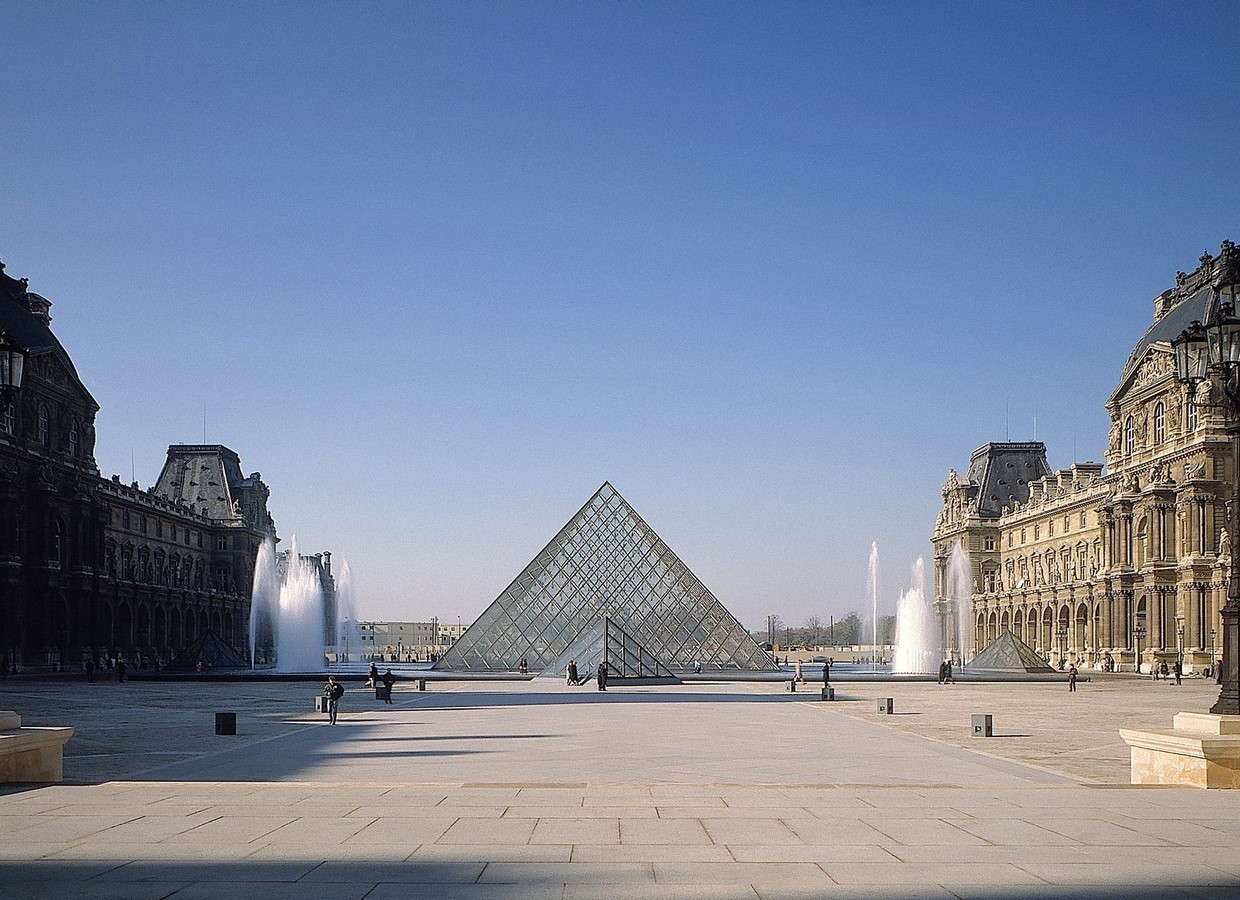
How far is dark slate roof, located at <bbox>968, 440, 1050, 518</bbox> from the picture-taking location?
84812 mm

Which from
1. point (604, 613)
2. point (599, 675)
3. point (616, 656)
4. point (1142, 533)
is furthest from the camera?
point (1142, 533)

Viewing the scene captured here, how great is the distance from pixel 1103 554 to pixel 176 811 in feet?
183

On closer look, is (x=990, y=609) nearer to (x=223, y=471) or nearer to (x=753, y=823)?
(x=223, y=471)

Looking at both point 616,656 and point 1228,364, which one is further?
point 616,656

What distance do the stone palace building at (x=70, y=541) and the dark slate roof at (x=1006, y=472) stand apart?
169 feet

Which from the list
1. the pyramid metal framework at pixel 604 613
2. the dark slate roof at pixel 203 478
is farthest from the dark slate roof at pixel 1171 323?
the dark slate roof at pixel 203 478

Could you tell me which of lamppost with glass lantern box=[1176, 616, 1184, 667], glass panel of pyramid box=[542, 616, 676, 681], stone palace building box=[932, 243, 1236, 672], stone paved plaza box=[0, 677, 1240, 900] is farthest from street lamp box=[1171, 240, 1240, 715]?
lamppost with glass lantern box=[1176, 616, 1184, 667]

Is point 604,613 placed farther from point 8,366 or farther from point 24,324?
point 8,366

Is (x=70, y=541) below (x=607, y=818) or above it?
above

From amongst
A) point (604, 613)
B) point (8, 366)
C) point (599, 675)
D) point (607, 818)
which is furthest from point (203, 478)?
point (607, 818)

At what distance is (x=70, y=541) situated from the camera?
52188 mm

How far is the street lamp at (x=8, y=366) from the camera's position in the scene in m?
12.2

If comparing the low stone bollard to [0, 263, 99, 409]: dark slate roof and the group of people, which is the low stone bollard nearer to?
the group of people

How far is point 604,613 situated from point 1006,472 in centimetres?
5098
